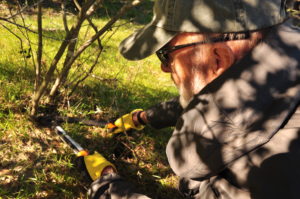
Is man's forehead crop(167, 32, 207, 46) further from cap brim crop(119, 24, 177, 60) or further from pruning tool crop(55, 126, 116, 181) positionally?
pruning tool crop(55, 126, 116, 181)

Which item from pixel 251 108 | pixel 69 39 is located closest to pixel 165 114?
pixel 69 39

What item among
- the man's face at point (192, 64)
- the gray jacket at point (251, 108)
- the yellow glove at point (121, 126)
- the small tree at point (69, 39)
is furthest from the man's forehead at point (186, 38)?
the yellow glove at point (121, 126)

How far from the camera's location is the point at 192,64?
5.16 feet

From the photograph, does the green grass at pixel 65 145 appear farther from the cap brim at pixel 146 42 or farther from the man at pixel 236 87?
the man at pixel 236 87

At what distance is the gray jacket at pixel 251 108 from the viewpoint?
1.34 meters

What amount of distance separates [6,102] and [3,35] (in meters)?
1.82

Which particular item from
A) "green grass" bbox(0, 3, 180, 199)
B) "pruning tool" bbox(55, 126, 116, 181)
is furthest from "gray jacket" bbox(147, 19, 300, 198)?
"green grass" bbox(0, 3, 180, 199)

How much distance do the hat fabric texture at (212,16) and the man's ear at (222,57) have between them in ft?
0.27

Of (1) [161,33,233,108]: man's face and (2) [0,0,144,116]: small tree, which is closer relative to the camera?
(1) [161,33,233,108]: man's face

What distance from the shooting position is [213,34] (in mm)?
1432

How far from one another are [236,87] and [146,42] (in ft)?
1.70

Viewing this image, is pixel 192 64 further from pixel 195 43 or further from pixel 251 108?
pixel 251 108

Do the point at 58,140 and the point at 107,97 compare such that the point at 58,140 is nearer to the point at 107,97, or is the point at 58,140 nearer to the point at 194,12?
the point at 107,97

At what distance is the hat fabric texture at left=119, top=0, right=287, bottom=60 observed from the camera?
1.38 m
